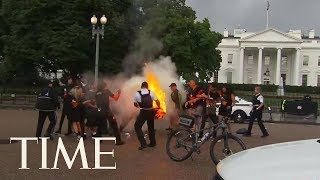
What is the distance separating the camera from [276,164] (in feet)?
11.7

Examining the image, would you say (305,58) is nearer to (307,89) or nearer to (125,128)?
(307,89)

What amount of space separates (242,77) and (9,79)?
66.2 m

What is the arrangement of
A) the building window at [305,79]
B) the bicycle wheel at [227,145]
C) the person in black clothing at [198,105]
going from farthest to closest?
the building window at [305,79] → the person in black clothing at [198,105] → the bicycle wheel at [227,145]

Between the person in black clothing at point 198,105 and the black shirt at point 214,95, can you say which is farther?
the black shirt at point 214,95

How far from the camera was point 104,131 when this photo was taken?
15.8 m

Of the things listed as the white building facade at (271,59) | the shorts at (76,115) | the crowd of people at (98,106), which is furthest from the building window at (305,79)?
the shorts at (76,115)

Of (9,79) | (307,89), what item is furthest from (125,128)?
(307,89)

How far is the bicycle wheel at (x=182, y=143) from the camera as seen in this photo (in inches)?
415

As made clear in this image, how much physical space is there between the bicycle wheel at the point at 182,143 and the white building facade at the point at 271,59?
3637 inches

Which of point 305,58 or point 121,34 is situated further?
point 305,58

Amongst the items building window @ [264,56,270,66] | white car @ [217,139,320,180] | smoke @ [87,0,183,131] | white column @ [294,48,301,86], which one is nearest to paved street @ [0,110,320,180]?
smoke @ [87,0,183,131]

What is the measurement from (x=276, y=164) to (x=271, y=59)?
106 meters

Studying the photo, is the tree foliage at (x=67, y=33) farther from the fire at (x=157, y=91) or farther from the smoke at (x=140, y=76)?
the fire at (x=157, y=91)

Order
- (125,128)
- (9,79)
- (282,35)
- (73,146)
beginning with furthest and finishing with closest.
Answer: (282,35)
(9,79)
(125,128)
(73,146)
